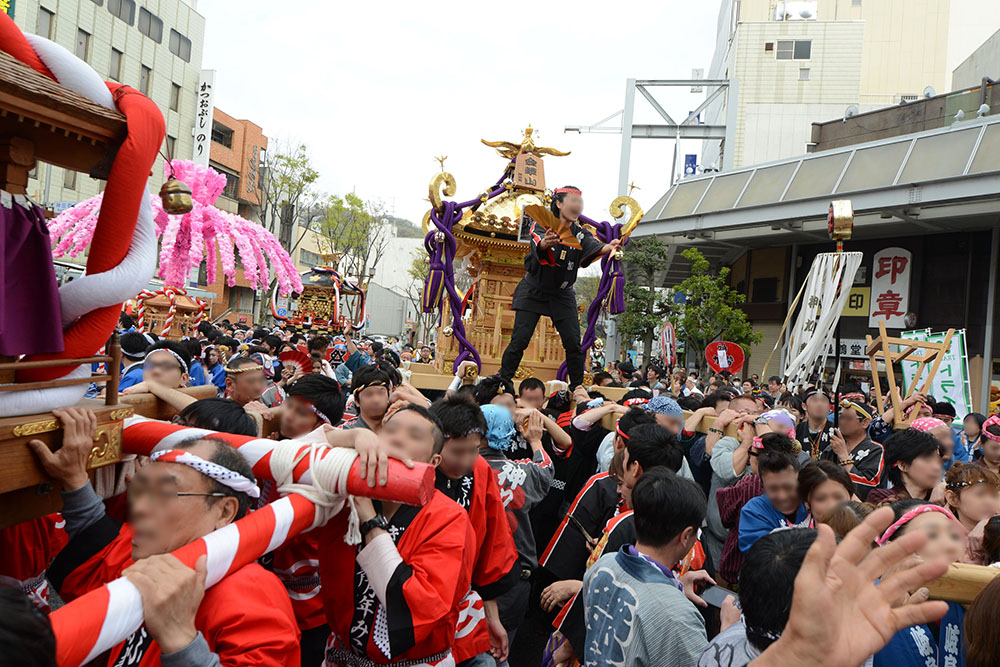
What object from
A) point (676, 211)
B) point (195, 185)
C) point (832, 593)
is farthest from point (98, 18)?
point (832, 593)

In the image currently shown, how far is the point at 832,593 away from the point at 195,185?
25.5 feet

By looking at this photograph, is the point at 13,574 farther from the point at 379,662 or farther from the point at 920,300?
the point at 920,300

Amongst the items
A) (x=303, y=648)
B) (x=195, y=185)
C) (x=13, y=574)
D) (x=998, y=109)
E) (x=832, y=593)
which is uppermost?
(x=998, y=109)

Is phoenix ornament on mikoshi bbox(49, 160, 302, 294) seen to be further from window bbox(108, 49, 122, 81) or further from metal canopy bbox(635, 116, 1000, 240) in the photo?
window bbox(108, 49, 122, 81)

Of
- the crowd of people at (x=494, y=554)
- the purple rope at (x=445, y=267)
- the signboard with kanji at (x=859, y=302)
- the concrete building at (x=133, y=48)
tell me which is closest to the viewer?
the crowd of people at (x=494, y=554)

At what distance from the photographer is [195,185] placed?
25.5ft

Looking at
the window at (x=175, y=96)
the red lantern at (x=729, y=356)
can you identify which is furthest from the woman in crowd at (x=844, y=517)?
the window at (x=175, y=96)

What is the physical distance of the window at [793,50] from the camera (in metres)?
32.5

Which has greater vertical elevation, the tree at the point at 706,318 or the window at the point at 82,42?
the window at the point at 82,42

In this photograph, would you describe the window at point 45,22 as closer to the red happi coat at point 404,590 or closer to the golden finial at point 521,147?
the golden finial at point 521,147

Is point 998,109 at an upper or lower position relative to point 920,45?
lower

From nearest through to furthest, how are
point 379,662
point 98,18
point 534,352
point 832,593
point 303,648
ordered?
point 832,593 < point 379,662 < point 303,648 < point 534,352 < point 98,18

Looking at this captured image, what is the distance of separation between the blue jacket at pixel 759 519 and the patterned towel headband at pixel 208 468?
9.37 feet

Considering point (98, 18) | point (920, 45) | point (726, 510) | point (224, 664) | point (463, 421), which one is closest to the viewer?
point (224, 664)
